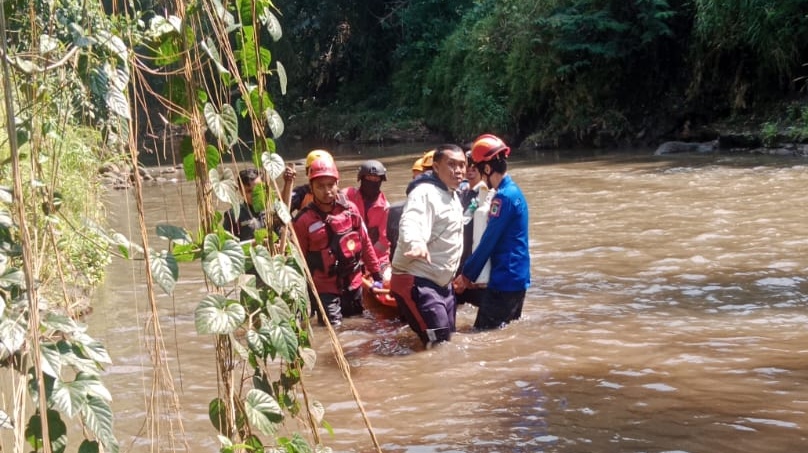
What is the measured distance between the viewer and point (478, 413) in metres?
5.17

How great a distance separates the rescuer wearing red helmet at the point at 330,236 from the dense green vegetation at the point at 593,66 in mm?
14589

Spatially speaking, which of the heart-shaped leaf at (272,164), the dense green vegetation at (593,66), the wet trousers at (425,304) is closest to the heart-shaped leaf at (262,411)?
the heart-shaped leaf at (272,164)

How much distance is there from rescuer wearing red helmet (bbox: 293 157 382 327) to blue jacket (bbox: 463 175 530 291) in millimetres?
998

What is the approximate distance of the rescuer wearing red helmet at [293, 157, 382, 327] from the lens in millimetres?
6887

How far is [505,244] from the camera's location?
655 centimetres

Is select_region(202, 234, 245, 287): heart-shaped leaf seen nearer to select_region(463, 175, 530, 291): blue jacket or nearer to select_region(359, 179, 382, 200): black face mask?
select_region(463, 175, 530, 291): blue jacket

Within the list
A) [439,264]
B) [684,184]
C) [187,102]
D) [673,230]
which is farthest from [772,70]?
[187,102]

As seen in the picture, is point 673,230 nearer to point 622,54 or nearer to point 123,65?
point 123,65

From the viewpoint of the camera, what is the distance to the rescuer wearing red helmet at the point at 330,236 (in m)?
6.89

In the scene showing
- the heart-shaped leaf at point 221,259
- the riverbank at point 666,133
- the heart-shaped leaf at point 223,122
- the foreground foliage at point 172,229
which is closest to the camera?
the foreground foliage at point 172,229

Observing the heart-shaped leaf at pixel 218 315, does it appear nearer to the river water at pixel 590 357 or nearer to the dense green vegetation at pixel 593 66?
the river water at pixel 590 357

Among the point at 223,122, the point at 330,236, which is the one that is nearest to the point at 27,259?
the point at 223,122

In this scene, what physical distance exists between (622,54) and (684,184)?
29.3 feet

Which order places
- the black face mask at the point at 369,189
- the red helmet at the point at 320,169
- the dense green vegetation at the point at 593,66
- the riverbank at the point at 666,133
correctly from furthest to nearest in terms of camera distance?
the dense green vegetation at the point at 593,66, the riverbank at the point at 666,133, the black face mask at the point at 369,189, the red helmet at the point at 320,169
